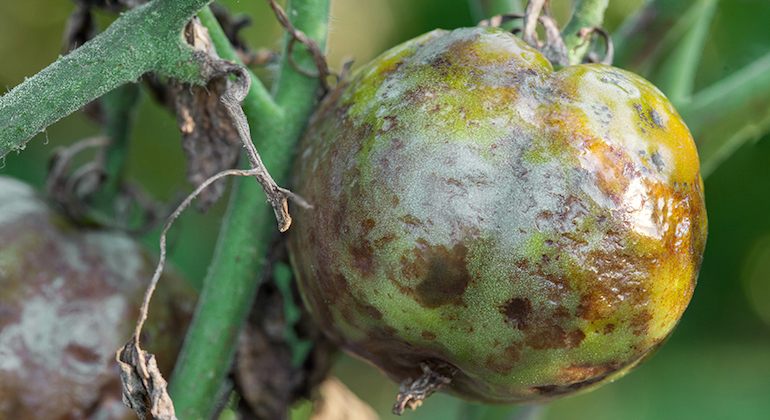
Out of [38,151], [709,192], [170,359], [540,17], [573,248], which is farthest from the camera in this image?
[38,151]

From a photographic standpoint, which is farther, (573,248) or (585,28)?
(585,28)

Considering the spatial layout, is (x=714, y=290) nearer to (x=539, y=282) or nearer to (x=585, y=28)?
(x=585, y=28)

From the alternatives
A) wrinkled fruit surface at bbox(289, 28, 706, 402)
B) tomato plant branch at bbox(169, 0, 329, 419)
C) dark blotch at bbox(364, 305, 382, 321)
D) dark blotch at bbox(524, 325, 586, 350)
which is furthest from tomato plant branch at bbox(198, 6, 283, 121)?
dark blotch at bbox(524, 325, 586, 350)

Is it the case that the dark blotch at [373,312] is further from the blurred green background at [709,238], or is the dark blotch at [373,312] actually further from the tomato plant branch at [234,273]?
the blurred green background at [709,238]

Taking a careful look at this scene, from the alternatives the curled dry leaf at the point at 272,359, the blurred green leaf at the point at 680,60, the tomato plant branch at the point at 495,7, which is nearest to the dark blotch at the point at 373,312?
the curled dry leaf at the point at 272,359

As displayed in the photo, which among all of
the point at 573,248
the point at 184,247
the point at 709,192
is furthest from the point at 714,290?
the point at 184,247

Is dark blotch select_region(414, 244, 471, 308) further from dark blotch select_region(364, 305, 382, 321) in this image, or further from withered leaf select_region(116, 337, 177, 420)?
withered leaf select_region(116, 337, 177, 420)

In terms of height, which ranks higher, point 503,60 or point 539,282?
point 503,60
